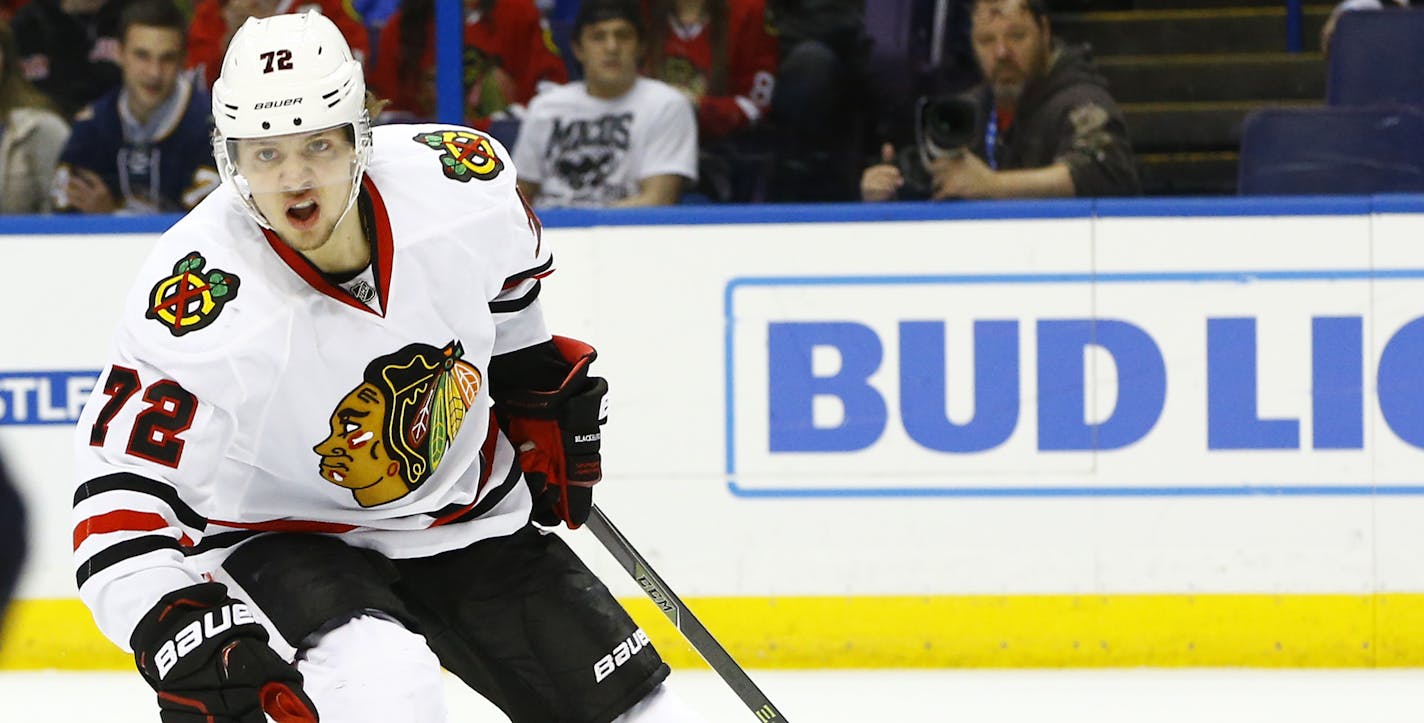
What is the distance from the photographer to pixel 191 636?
6.54ft

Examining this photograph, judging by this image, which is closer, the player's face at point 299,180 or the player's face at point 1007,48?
the player's face at point 299,180

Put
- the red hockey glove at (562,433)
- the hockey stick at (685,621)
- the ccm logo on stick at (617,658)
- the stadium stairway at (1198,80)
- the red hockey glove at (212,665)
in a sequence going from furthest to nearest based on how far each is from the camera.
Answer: the stadium stairway at (1198,80), the hockey stick at (685,621), the red hockey glove at (562,433), the ccm logo on stick at (617,658), the red hockey glove at (212,665)

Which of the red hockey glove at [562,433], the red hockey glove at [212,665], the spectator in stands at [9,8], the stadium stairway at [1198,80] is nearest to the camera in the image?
the red hockey glove at [212,665]

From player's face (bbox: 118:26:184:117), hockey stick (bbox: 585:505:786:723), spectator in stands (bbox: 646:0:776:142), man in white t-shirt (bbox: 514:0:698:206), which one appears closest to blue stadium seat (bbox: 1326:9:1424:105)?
spectator in stands (bbox: 646:0:776:142)

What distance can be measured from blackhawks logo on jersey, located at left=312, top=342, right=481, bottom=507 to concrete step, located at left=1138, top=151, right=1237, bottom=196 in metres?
2.00

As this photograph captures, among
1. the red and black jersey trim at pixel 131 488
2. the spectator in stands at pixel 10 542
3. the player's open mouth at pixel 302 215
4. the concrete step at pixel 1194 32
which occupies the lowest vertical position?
the spectator in stands at pixel 10 542

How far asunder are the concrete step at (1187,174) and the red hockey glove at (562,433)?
169cm

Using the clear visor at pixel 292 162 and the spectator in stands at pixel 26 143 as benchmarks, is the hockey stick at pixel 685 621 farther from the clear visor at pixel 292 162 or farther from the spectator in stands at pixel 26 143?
the spectator in stands at pixel 26 143

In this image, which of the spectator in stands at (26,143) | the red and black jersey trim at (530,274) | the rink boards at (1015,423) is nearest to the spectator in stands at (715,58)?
the rink boards at (1015,423)

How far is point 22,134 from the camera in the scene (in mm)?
4188

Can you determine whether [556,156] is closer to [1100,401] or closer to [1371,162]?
Result: [1100,401]

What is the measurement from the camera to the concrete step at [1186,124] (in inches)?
156

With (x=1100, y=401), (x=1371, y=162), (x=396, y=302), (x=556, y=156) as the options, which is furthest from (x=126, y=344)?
(x=1371, y=162)

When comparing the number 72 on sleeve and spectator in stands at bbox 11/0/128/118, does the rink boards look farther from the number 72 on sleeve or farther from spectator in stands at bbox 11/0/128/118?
the number 72 on sleeve
